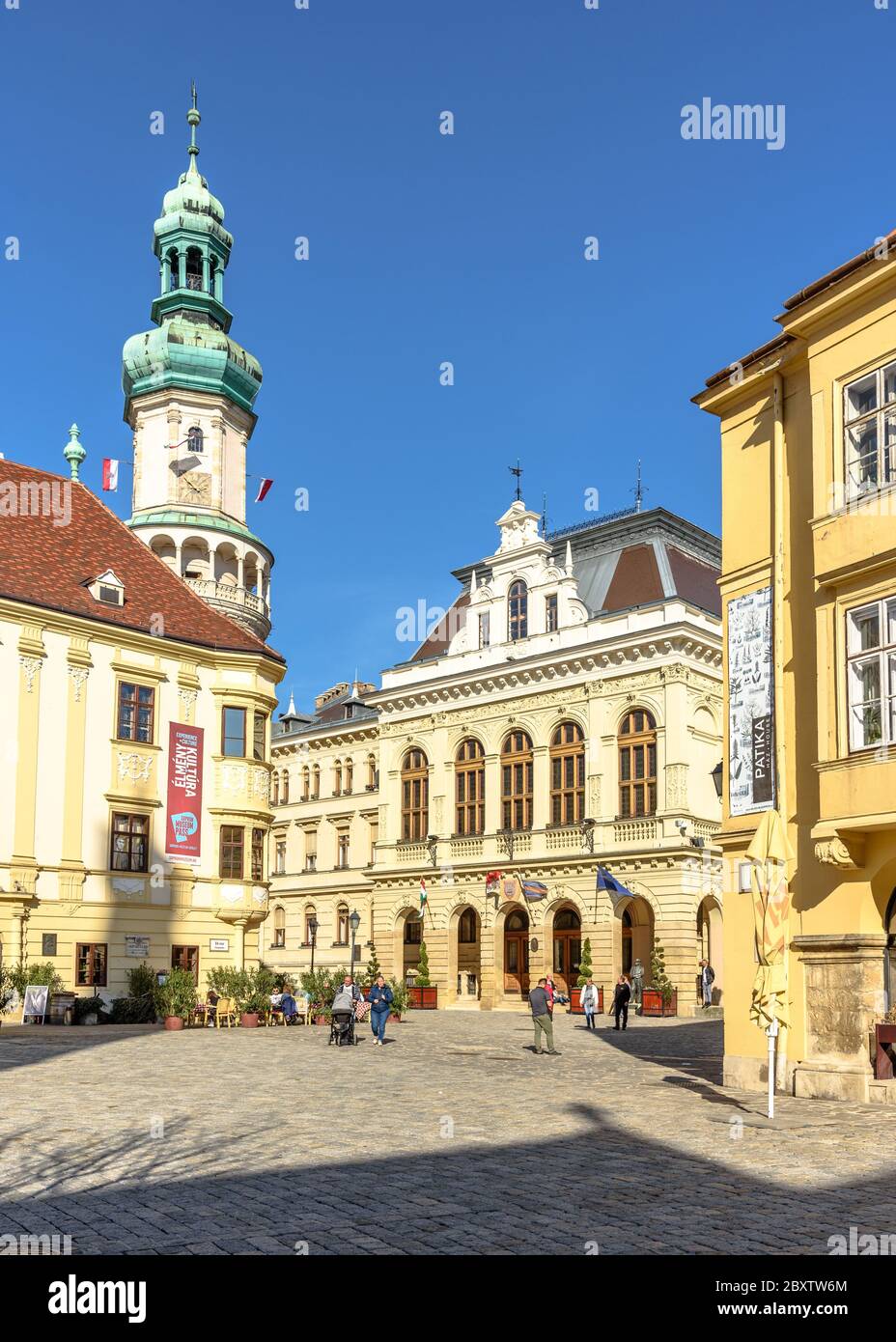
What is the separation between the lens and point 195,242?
67.9 m

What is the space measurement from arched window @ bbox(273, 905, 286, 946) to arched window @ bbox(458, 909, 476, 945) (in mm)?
13872

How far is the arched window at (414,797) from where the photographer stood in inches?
2222

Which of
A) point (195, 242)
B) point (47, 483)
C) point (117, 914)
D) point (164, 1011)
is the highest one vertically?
point (195, 242)

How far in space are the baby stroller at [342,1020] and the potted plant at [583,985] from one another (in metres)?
18.4

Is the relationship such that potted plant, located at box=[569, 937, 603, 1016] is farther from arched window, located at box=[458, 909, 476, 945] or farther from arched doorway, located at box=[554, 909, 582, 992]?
arched window, located at box=[458, 909, 476, 945]

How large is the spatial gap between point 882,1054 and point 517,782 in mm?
36283

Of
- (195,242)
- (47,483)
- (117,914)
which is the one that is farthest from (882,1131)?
(195,242)

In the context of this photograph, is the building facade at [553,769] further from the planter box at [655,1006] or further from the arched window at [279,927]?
the arched window at [279,927]

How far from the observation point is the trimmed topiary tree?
173ft

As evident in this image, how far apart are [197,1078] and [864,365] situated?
1320 centimetres

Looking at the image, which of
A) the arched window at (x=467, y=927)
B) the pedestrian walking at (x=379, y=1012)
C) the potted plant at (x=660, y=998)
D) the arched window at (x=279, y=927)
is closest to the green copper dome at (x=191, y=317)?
the arched window at (x=279, y=927)

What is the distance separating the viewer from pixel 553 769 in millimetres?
51125

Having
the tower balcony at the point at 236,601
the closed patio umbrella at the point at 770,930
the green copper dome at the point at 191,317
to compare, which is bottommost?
the closed patio umbrella at the point at 770,930
